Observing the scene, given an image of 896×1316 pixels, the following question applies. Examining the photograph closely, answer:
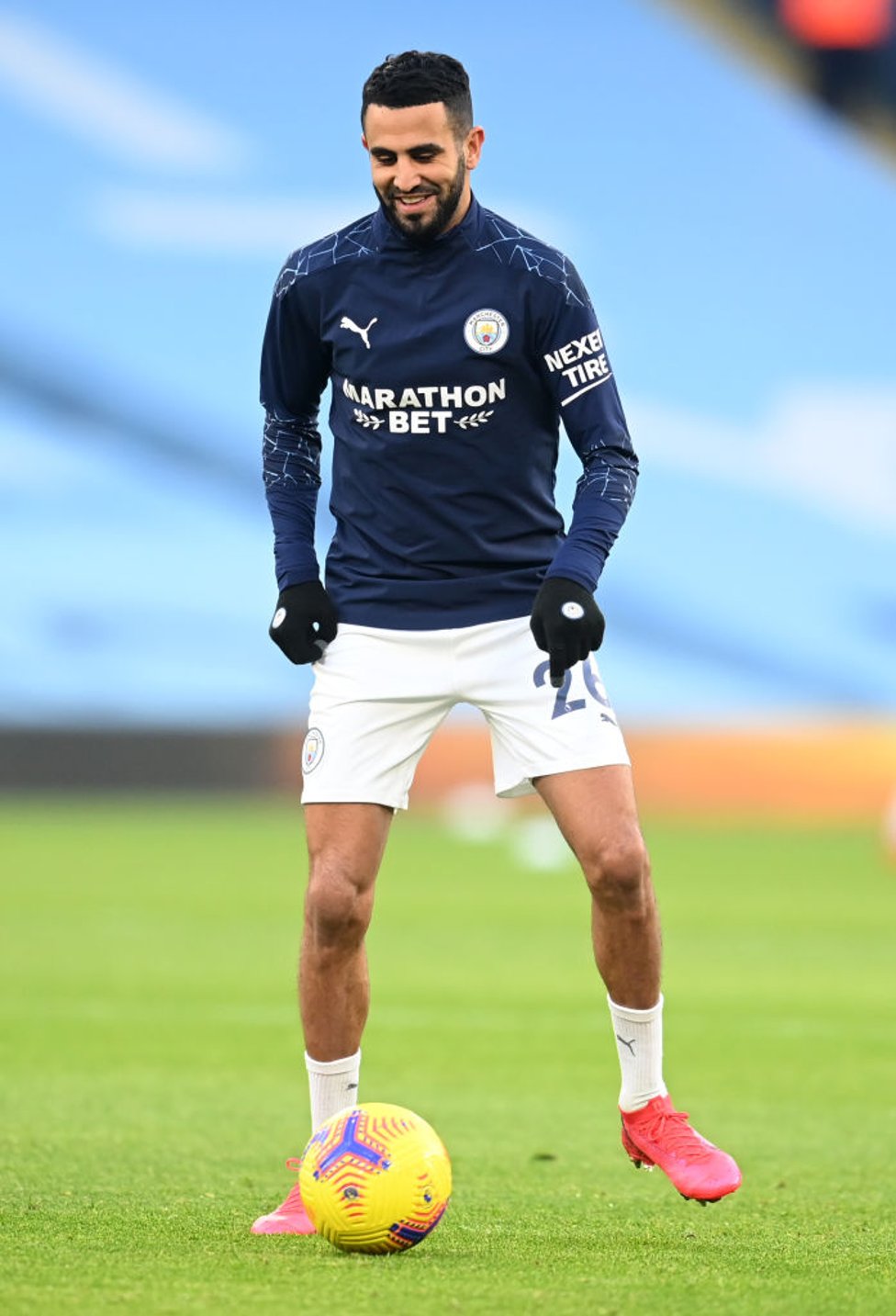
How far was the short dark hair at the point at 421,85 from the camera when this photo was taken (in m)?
4.92

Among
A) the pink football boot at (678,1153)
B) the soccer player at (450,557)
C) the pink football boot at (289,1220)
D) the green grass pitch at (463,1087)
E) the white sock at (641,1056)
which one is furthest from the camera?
the white sock at (641,1056)

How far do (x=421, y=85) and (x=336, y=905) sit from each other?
1.85 m

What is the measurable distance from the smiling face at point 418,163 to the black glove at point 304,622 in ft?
2.88

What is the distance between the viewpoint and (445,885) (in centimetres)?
1550

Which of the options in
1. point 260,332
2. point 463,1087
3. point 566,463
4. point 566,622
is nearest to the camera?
point 566,622

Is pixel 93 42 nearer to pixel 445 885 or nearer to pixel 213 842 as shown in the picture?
pixel 213 842

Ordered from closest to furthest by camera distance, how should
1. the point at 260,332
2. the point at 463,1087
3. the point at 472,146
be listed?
1. the point at 472,146
2. the point at 463,1087
3. the point at 260,332

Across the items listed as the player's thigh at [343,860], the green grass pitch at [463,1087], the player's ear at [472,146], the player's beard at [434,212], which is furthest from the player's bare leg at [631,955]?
the player's ear at [472,146]

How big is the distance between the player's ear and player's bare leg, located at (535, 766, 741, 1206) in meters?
1.43

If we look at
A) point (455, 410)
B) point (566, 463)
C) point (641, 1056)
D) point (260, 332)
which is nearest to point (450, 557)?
point (455, 410)

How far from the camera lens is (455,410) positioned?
16.7ft

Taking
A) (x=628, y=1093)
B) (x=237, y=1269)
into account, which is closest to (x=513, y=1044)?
(x=628, y=1093)

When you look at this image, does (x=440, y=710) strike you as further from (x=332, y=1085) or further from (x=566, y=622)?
(x=332, y=1085)

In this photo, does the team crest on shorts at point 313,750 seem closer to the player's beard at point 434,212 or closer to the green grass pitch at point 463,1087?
the green grass pitch at point 463,1087
